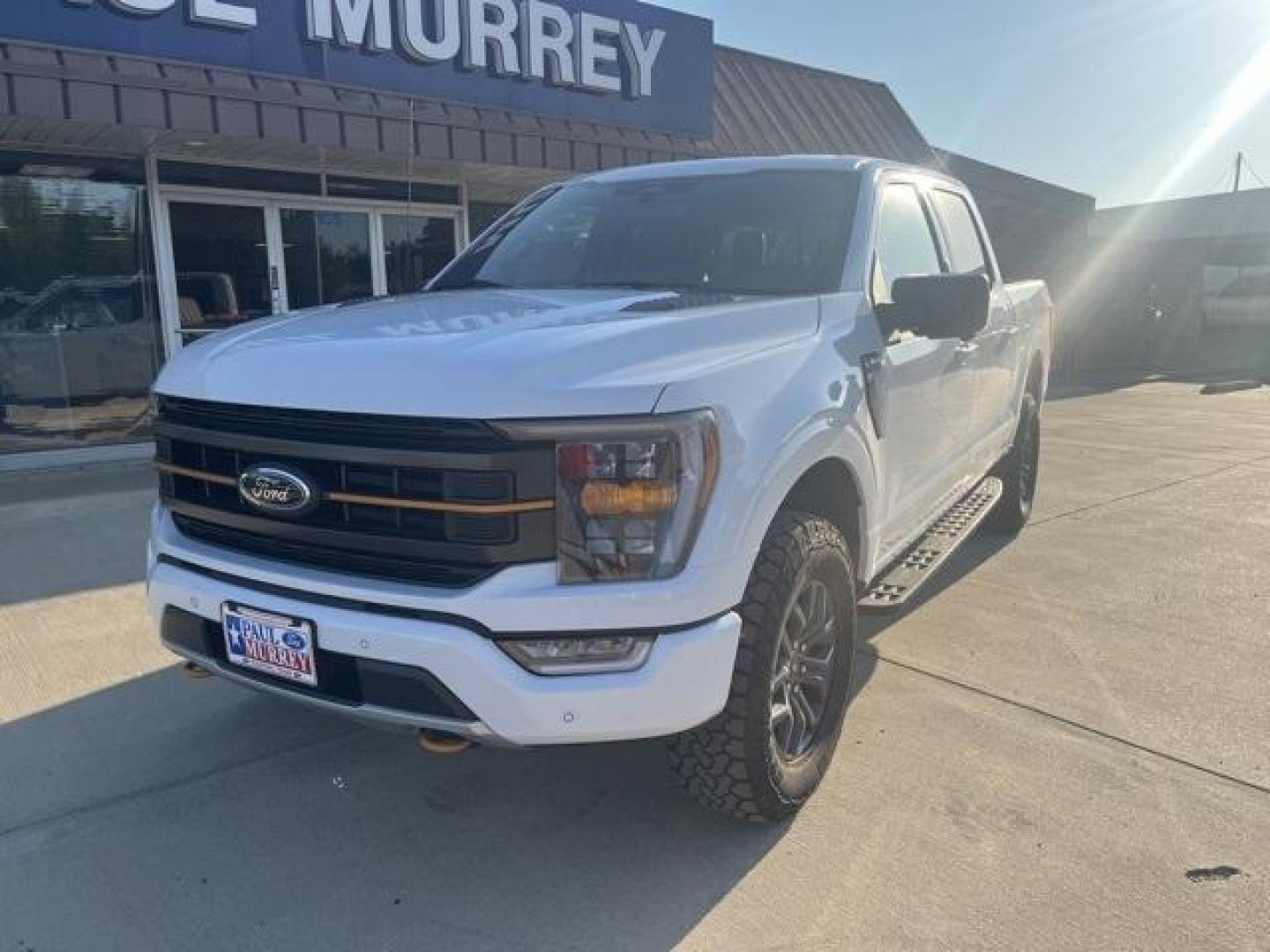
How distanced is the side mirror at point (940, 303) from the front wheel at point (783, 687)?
0.85 m

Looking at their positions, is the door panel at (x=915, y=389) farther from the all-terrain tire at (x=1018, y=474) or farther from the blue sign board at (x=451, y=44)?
the blue sign board at (x=451, y=44)

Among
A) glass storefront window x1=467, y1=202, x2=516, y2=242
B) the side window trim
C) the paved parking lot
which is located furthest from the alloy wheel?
glass storefront window x1=467, y1=202, x2=516, y2=242

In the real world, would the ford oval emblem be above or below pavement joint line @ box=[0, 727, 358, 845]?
above

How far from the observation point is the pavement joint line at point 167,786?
2.88m

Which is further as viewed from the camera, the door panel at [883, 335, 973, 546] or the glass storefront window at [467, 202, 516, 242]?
the glass storefront window at [467, 202, 516, 242]

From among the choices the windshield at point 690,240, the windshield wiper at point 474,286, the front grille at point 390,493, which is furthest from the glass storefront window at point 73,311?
the front grille at point 390,493

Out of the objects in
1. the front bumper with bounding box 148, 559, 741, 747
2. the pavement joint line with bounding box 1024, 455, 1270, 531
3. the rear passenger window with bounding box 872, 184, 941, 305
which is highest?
the rear passenger window with bounding box 872, 184, 941, 305

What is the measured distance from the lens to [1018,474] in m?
6.07

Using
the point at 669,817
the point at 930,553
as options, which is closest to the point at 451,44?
the point at 930,553

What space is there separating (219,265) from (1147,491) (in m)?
8.32

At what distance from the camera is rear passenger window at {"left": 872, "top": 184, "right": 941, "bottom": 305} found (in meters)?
3.56

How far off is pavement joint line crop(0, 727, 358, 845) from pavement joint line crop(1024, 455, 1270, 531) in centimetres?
471

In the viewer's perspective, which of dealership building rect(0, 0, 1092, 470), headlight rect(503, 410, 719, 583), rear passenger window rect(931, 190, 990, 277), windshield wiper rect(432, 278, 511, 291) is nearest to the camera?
headlight rect(503, 410, 719, 583)

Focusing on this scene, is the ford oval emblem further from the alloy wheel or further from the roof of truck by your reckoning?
the roof of truck
